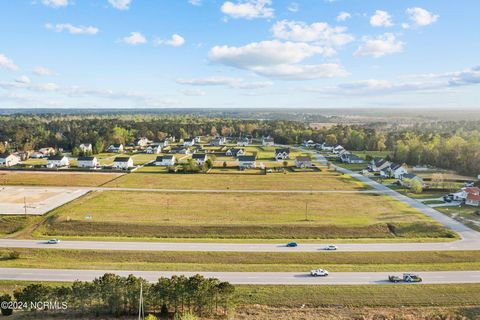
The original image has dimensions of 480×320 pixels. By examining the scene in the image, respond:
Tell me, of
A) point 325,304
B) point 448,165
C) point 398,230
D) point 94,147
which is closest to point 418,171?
point 448,165

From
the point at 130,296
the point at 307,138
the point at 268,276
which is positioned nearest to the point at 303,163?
the point at 268,276

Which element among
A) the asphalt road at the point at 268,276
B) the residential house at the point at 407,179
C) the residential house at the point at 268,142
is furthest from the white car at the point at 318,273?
the residential house at the point at 268,142

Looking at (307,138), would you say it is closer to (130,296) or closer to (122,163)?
(122,163)

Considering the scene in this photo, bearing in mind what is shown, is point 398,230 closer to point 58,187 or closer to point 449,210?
point 449,210

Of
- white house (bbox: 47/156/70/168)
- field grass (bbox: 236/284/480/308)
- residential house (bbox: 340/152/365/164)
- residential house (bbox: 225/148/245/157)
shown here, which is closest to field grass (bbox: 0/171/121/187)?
white house (bbox: 47/156/70/168)

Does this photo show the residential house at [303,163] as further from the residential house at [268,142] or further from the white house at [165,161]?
the residential house at [268,142]

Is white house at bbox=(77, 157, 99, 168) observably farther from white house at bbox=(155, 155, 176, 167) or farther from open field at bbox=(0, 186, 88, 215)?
open field at bbox=(0, 186, 88, 215)

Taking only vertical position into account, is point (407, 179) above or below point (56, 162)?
above

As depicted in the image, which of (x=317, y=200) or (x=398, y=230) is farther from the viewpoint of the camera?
(x=317, y=200)

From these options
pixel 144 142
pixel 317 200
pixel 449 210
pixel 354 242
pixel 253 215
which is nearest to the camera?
pixel 354 242
